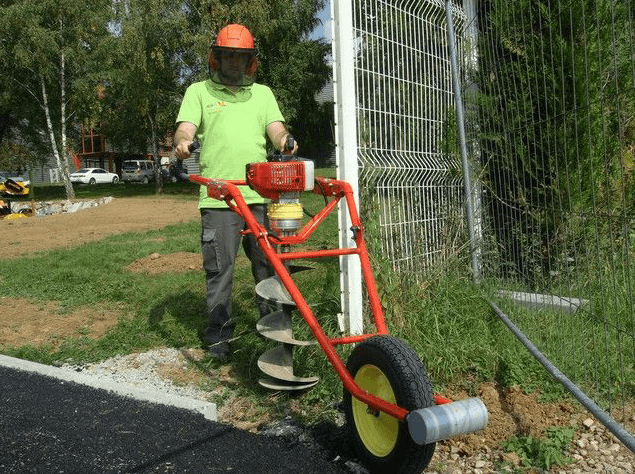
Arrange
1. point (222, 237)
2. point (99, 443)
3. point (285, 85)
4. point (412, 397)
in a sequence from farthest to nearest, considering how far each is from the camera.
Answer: point (285, 85), point (222, 237), point (99, 443), point (412, 397)

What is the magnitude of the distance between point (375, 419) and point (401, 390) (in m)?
0.40

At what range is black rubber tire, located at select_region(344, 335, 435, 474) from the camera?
249 cm

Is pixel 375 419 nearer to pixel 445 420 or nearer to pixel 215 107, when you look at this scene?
pixel 445 420

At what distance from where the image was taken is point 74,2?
2536 centimetres

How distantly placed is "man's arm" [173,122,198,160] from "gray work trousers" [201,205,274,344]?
0.48 metres

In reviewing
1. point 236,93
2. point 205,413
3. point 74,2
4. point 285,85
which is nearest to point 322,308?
point 205,413

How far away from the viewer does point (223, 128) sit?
171 inches

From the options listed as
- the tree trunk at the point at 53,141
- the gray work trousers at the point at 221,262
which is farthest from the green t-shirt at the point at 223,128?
the tree trunk at the point at 53,141

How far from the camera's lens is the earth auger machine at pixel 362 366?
238cm

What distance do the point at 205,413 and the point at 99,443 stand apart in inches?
23.8

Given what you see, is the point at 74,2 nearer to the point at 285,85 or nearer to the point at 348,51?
the point at 285,85

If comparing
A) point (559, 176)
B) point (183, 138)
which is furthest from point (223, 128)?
point (559, 176)

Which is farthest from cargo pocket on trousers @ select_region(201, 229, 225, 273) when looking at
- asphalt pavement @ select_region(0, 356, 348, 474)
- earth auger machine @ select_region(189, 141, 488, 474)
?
asphalt pavement @ select_region(0, 356, 348, 474)

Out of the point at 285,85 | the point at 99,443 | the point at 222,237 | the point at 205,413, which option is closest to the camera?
the point at 99,443
